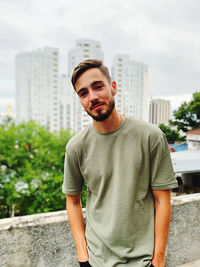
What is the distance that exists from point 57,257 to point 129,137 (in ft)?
4.34

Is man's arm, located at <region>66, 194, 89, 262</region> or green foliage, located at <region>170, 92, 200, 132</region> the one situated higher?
green foliage, located at <region>170, 92, 200, 132</region>

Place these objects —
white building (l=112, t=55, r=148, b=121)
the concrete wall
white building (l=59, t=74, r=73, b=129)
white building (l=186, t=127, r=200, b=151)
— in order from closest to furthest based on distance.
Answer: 1. the concrete wall
2. white building (l=112, t=55, r=148, b=121)
3. white building (l=186, t=127, r=200, b=151)
4. white building (l=59, t=74, r=73, b=129)

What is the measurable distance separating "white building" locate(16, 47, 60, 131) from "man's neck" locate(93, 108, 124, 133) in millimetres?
29032

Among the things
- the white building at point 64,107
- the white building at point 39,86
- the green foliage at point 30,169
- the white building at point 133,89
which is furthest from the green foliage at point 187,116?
the white building at point 39,86

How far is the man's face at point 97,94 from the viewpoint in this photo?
1.09 m

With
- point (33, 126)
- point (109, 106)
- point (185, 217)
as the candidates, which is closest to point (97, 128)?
point (109, 106)

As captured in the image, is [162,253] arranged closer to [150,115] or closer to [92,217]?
[92,217]

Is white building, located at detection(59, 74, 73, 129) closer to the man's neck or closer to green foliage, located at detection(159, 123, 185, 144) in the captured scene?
green foliage, located at detection(159, 123, 185, 144)

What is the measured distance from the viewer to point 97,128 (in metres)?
1.19

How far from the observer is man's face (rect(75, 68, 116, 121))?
3.59ft

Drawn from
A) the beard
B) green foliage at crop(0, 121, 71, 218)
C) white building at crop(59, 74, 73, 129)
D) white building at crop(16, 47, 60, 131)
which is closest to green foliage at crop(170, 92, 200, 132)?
the beard

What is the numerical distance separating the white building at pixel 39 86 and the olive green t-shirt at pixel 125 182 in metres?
29.0

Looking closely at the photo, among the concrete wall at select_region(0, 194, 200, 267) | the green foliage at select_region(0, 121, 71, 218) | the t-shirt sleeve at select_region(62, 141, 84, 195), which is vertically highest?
the t-shirt sleeve at select_region(62, 141, 84, 195)

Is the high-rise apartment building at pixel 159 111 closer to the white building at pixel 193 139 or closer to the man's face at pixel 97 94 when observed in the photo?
the white building at pixel 193 139
